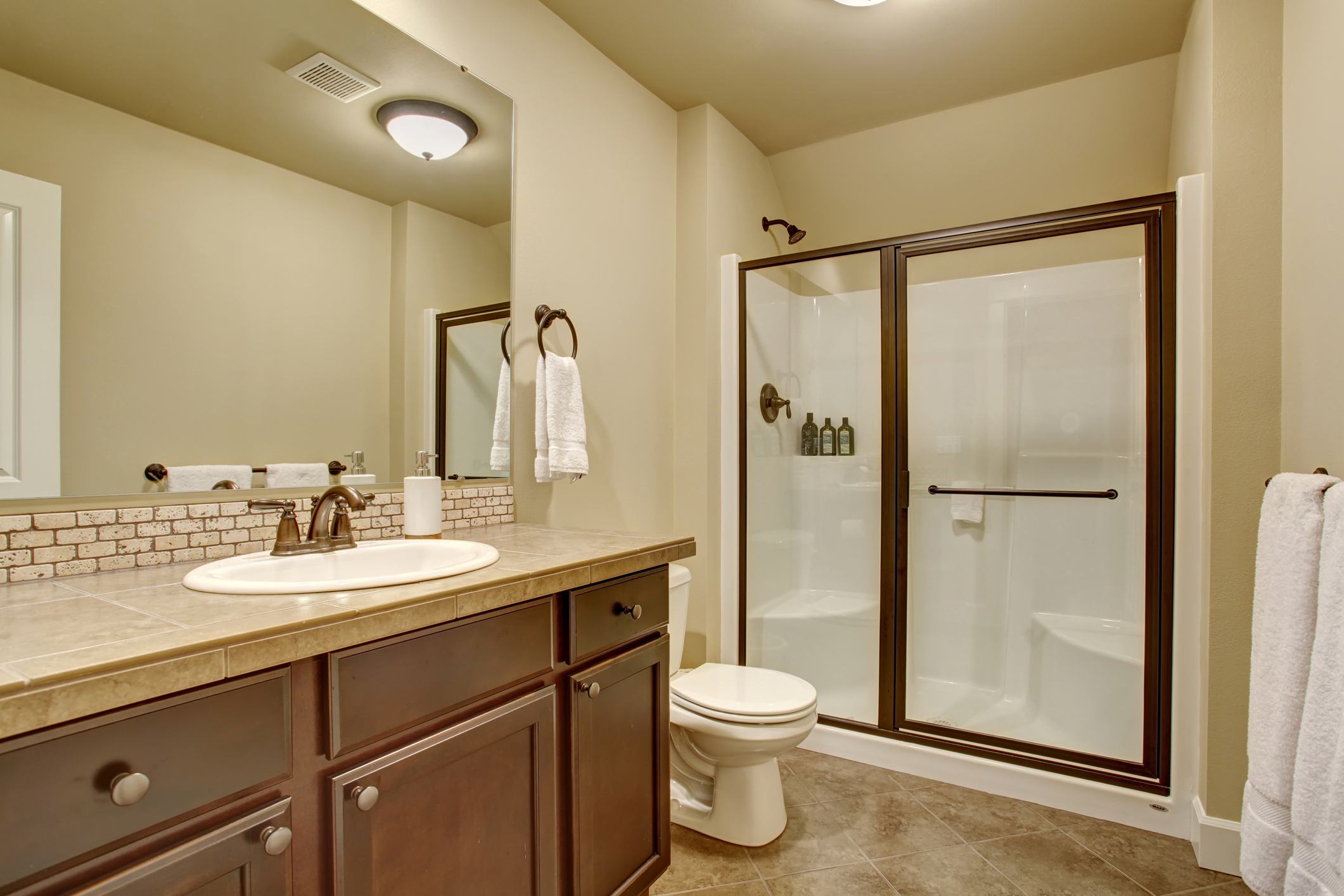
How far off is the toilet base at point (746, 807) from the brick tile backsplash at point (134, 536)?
1196mm

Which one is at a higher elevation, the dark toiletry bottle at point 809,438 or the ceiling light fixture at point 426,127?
the ceiling light fixture at point 426,127

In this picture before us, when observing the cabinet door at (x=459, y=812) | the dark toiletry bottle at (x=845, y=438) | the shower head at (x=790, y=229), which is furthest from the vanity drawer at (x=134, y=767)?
the shower head at (x=790, y=229)

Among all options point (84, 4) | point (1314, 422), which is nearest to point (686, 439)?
point (1314, 422)

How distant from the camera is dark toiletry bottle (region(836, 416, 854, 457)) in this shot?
247 cm

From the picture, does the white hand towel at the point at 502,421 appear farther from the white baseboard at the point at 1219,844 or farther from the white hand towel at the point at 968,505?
the white baseboard at the point at 1219,844

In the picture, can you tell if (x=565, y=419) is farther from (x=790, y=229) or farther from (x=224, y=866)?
(x=790, y=229)

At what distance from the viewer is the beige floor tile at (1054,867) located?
162 cm

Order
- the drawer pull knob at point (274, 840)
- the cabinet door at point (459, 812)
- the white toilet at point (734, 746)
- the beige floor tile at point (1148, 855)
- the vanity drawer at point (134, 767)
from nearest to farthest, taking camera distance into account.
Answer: the vanity drawer at point (134, 767)
the drawer pull knob at point (274, 840)
the cabinet door at point (459, 812)
the beige floor tile at point (1148, 855)
the white toilet at point (734, 746)

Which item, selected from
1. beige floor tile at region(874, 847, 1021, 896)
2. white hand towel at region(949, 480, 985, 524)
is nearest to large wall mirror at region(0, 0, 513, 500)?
beige floor tile at region(874, 847, 1021, 896)

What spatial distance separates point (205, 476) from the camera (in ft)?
3.95

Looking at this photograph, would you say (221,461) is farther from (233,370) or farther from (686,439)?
(686,439)

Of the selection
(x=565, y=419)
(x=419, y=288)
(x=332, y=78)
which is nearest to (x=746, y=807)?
(x=565, y=419)

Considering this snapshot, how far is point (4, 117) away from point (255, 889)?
1171mm

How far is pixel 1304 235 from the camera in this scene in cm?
153
